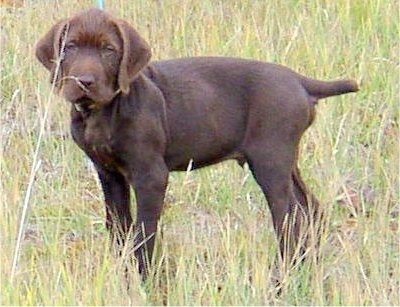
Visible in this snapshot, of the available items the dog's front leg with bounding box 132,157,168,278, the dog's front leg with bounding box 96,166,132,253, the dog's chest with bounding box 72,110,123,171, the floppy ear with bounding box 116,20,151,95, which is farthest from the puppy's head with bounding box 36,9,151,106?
the dog's front leg with bounding box 96,166,132,253

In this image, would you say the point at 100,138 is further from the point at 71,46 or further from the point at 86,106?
the point at 71,46

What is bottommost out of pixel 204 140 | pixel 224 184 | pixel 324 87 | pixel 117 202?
pixel 224 184

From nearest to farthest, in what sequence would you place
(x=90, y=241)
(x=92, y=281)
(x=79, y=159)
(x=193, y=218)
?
1. (x=92, y=281)
2. (x=90, y=241)
3. (x=193, y=218)
4. (x=79, y=159)

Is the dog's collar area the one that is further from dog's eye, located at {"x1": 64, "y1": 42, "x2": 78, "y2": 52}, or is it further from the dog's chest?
dog's eye, located at {"x1": 64, "y1": 42, "x2": 78, "y2": 52}

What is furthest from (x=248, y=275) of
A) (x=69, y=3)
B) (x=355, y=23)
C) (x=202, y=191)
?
(x=69, y=3)

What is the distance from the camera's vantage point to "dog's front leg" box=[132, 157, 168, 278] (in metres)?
4.41

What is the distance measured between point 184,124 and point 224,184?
0.70 metres

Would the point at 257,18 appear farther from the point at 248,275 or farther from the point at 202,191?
the point at 248,275

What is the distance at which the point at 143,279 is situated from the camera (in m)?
4.43

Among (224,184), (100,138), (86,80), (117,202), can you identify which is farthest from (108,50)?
(224,184)

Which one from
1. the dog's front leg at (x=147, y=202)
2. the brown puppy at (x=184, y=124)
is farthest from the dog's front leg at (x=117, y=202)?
the dog's front leg at (x=147, y=202)

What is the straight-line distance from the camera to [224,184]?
5.28 m

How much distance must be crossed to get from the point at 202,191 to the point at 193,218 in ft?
0.76

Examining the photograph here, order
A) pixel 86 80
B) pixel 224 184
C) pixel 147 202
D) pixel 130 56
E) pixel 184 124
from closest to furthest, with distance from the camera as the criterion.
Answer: pixel 86 80, pixel 130 56, pixel 147 202, pixel 184 124, pixel 224 184
